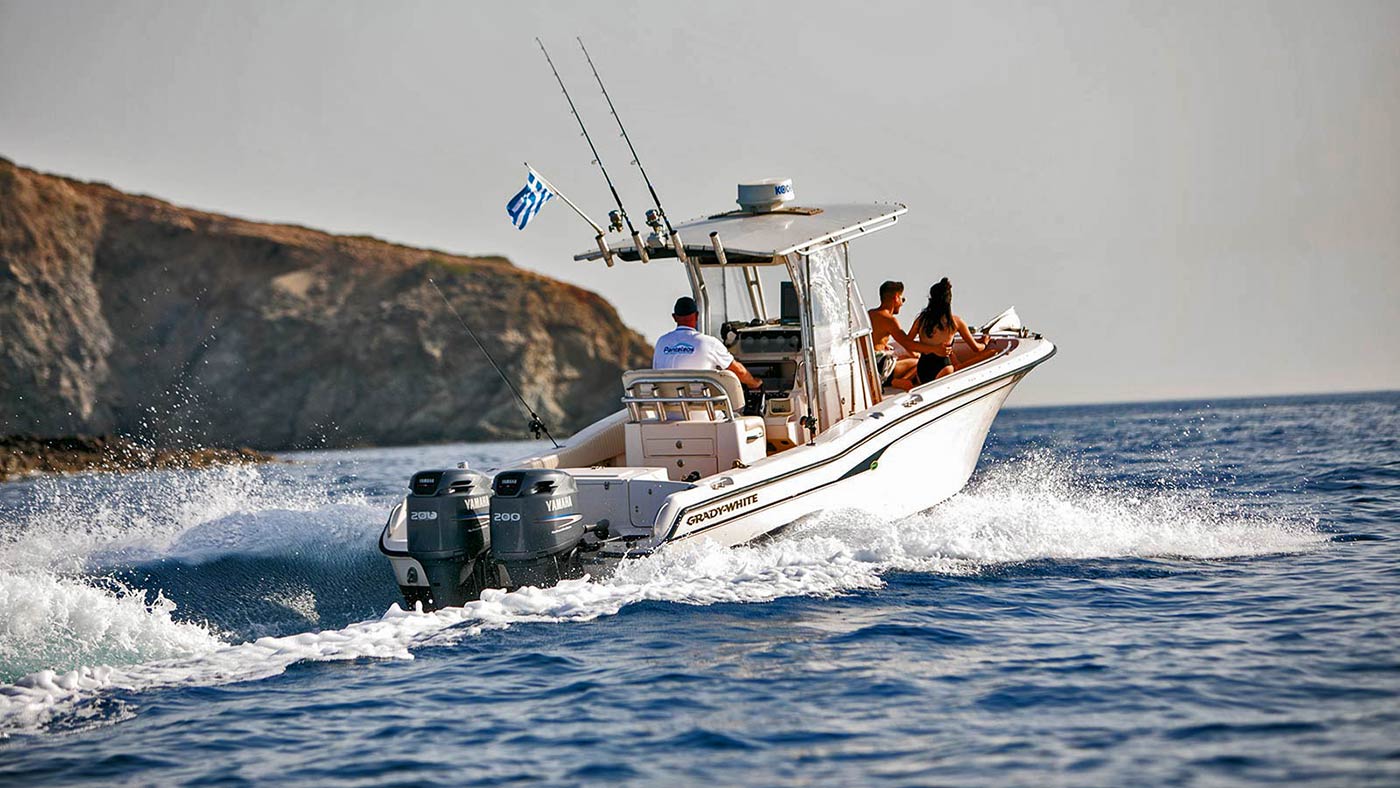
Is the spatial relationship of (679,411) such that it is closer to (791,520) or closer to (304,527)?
(791,520)

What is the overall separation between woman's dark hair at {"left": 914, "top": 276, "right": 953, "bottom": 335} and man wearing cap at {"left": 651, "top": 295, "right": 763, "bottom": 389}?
9.14 feet

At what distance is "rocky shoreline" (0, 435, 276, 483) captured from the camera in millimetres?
30156

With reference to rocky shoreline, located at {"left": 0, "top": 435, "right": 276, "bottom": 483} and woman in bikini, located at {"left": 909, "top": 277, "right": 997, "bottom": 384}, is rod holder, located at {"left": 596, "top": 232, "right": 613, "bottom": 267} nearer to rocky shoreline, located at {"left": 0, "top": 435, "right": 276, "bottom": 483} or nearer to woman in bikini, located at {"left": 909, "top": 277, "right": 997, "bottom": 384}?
woman in bikini, located at {"left": 909, "top": 277, "right": 997, "bottom": 384}

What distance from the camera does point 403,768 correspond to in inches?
223

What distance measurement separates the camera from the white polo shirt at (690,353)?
10.2 m

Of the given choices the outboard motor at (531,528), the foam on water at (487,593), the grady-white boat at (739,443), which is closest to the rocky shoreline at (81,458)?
the foam on water at (487,593)

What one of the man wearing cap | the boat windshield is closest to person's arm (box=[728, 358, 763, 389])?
the man wearing cap

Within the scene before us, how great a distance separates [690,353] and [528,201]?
1.82m

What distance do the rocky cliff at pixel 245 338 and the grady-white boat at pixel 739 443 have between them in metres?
37.0

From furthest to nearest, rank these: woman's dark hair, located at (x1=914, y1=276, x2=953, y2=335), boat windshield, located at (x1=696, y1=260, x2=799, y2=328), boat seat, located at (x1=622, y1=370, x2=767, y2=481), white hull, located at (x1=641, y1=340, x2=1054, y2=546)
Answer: woman's dark hair, located at (x1=914, y1=276, x2=953, y2=335) → boat windshield, located at (x1=696, y1=260, x2=799, y2=328) → boat seat, located at (x1=622, y1=370, x2=767, y2=481) → white hull, located at (x1=641, y1=340, x2=1054, y2=546)

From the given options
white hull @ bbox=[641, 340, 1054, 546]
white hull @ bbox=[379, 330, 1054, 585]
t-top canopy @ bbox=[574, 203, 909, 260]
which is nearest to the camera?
white hull @ bbox=[379, 330, 1054, 585]

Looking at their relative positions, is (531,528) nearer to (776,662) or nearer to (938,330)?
(776,662)

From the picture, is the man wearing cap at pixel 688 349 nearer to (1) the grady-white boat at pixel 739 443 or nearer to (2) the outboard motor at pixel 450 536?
(1) the grady-white boat at pixel 739 443

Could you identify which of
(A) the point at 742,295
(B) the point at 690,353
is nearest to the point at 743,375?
(B) the point at 690,353
